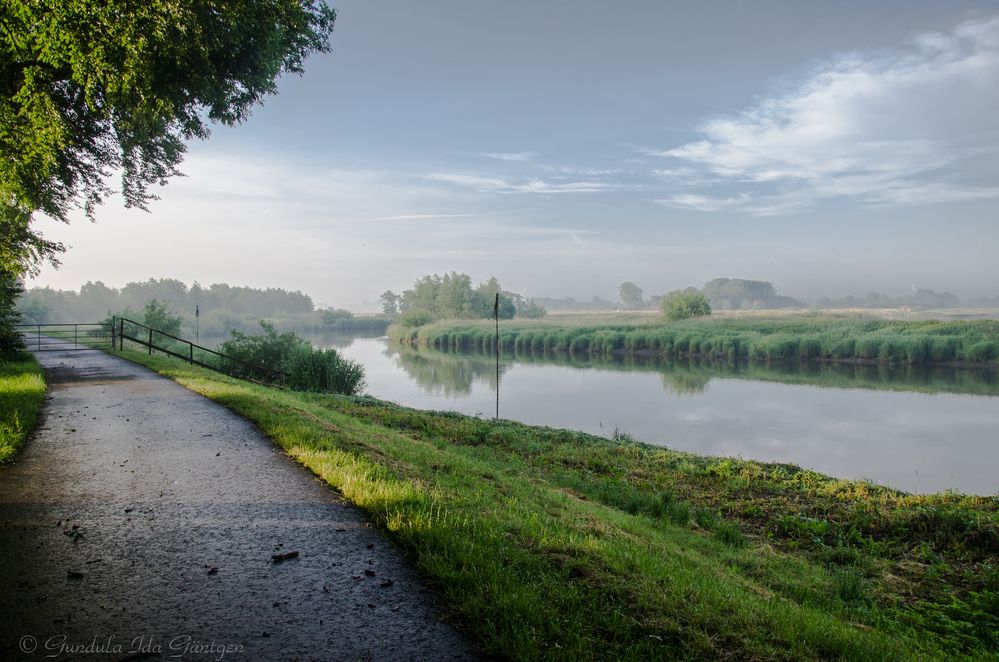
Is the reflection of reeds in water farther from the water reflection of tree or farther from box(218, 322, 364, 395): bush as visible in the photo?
box(218, 322, 364, 395): bush

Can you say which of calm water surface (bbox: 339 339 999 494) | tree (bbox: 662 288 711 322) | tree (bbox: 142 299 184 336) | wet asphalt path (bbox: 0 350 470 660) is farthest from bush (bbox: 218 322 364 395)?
tree (bbox: 662 288 711 322)

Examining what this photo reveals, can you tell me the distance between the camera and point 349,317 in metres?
138

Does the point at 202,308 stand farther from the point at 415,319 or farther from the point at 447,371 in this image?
the point at 447,371

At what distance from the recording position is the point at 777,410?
77.6 feet

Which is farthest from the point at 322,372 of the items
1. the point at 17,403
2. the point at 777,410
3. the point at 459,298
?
the point at 459,298

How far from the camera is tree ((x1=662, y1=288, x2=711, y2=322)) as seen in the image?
77250 millimetres

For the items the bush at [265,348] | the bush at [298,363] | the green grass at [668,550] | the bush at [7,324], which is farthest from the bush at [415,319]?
the green grass at [668,550]

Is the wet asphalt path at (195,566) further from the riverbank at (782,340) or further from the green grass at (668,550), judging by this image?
the riverbank at (782,340)

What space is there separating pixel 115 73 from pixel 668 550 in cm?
1129

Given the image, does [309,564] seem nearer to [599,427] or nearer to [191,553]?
[191,553]

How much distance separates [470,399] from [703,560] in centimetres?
2190

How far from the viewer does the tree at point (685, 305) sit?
3041 inches

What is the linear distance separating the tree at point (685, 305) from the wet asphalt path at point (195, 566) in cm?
7428

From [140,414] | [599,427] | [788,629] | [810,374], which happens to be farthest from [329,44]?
[810,374]
